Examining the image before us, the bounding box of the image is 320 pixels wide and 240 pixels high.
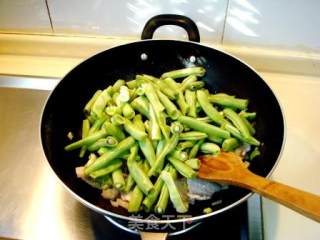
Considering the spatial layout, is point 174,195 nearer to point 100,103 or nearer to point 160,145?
point 160,145

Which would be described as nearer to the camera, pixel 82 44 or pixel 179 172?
pixel 179 172

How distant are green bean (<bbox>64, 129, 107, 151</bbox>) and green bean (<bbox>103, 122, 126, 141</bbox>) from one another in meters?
0.01

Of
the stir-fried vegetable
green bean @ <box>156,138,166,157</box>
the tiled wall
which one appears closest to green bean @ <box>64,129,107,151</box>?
the stir-fried vegetable

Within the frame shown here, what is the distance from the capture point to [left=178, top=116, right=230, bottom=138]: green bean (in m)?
0.66

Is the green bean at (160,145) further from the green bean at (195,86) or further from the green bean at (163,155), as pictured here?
the green bean at (195,86)

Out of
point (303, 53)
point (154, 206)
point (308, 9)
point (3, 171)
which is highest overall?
point (308, 9)

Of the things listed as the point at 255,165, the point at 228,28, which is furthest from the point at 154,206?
the point at 228,28

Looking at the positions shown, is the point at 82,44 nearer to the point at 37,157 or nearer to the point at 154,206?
the point at 37,157

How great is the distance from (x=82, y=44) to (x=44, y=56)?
125mm

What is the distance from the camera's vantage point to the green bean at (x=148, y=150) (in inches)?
25.3

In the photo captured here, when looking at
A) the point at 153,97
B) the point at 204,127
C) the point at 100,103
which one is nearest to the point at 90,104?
the point at 100,103

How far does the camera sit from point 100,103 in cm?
71

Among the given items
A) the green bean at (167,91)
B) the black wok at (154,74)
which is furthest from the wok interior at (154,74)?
the green bean at (167,91)

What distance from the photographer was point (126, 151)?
65 cm
